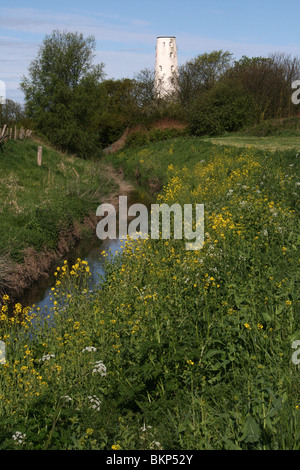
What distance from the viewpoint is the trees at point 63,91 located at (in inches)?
1596

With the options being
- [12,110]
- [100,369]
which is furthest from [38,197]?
[12,110]

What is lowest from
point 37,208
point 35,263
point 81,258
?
point 81,258

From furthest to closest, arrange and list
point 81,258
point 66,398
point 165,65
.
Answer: point 165,65
point 81,258
point 66,398

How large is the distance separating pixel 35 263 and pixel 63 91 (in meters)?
29.3

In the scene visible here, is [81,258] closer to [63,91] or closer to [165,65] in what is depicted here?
[63,91]

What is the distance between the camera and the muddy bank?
1193 cm

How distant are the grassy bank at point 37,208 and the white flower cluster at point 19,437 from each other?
23.9 ft

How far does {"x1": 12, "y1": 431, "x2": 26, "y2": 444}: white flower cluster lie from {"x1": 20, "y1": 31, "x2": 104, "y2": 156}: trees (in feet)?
122

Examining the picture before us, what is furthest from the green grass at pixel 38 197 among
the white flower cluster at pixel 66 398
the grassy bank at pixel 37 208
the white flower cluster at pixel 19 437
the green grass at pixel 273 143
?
the white flower cluster at pixel 19 437

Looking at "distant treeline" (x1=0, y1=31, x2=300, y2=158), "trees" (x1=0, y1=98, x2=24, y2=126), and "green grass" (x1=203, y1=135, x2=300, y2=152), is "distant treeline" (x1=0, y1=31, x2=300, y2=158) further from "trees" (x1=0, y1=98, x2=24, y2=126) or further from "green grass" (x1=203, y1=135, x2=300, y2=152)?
"trees" (x1=0, y1=98, x2=24, y2=126)

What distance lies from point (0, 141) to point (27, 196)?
23.2 ft

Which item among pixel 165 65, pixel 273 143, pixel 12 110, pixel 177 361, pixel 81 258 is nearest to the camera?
pixel 177 361

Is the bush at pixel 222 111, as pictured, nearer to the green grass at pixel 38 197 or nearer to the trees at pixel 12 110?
the green grass at pixel 38 197

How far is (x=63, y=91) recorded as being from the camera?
40.2 metres
